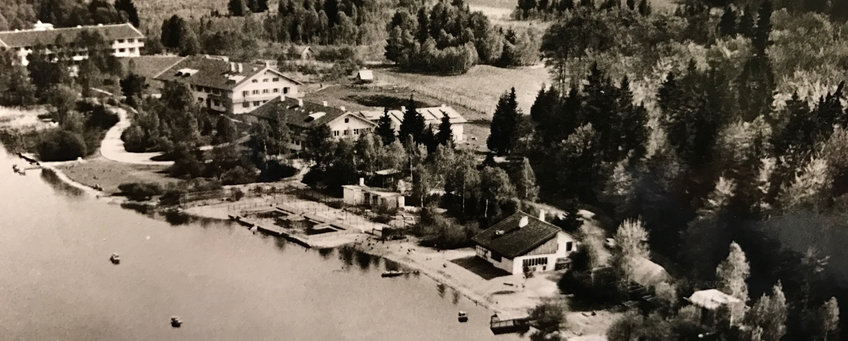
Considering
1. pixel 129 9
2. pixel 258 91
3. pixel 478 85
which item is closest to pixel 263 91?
pixel 258 91

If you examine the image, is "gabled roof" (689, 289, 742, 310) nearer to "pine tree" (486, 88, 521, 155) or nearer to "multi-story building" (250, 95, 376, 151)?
"pine tree" (486, 88, 521, 155)

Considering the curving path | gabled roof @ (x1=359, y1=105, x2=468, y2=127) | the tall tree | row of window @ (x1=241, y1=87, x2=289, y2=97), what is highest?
row of window @ (x1=241, y1=87, x2=289, y2=97)

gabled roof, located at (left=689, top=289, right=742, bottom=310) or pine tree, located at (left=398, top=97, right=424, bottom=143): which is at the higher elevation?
pine tree, located at (left=398, top=97, right=424, bottom=143)

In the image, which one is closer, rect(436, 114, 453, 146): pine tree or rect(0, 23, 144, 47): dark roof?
rect(436, 114, 453, 146): pine tree

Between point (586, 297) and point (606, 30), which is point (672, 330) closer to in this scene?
point (586, 297)

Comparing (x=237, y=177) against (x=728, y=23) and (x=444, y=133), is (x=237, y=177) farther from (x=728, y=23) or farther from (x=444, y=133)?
(x=728, y=23)

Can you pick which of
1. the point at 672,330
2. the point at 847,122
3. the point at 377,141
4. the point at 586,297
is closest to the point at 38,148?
the point at 377,141

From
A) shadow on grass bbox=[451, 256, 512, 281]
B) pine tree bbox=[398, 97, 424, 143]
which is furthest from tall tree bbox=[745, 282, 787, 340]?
pine tree bbox=[398, 97, 424, 143]
